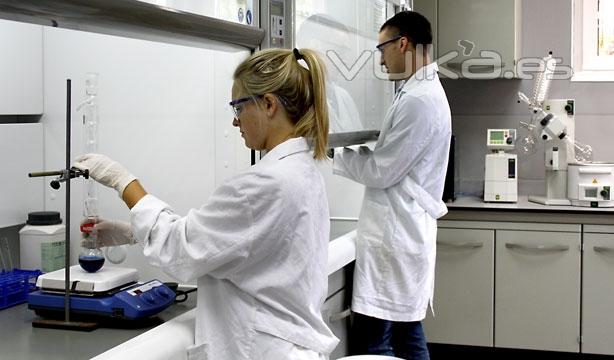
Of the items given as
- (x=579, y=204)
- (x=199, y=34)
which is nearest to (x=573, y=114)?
(x=579, y=204)

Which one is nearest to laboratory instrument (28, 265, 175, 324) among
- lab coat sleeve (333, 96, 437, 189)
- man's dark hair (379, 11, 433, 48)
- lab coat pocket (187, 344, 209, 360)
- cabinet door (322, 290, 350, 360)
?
lab coat pocket (187, 344, 209, 360)

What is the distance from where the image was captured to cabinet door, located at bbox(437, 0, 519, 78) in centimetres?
425

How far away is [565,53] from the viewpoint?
461cm

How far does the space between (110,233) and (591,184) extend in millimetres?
2917

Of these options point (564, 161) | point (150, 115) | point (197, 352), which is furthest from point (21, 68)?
point (564, 161)

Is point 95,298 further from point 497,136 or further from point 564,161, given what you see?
point 564,161

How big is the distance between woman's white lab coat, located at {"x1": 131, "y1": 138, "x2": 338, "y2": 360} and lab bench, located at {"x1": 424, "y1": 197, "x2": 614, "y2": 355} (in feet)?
8.33

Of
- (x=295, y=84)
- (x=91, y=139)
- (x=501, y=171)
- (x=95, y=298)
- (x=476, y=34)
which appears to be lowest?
(x=95, y=298)

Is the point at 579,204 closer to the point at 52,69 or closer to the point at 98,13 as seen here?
the point at 52,69

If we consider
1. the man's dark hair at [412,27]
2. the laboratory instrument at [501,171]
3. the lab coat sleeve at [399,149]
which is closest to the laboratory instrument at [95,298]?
the lab coat sleeve at [399,149]

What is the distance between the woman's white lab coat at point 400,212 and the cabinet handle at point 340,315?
40mm

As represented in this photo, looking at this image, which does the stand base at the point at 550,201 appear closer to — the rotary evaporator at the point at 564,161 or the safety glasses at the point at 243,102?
the rotary evaporator at the point at 564,161

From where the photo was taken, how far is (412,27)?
283 cm

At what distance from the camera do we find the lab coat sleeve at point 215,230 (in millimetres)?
1509
